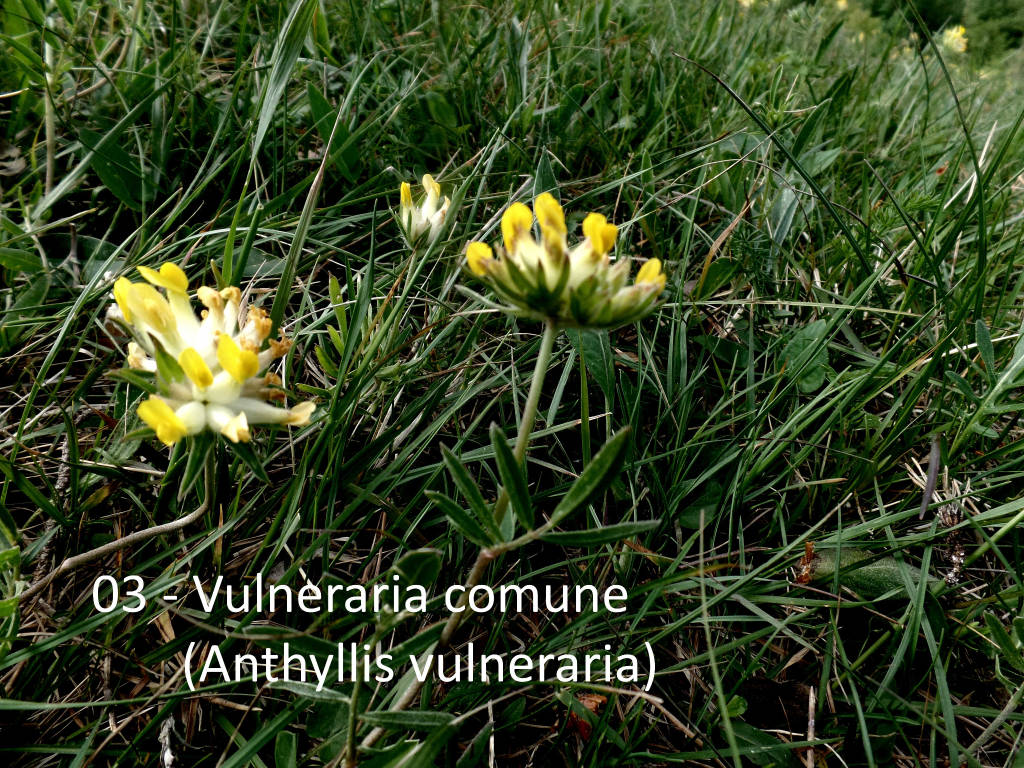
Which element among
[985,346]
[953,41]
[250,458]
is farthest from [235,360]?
[953,41]

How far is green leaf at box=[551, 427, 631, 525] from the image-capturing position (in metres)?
1.11

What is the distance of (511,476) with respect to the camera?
3.82ft

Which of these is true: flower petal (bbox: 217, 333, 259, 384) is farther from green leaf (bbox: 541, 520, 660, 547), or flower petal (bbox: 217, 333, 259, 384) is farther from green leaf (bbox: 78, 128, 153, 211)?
green leaf (bbox: 78, 128, 153, 211)

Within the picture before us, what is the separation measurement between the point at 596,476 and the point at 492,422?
0.26 m

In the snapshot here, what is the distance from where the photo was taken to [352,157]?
2297mm

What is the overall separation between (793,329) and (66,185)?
84.2 inches

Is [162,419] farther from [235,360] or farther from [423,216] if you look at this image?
[423,216]

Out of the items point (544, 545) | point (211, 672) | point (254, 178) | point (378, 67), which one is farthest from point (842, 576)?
point (378, 67)

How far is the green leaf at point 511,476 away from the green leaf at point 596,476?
2.7 inches

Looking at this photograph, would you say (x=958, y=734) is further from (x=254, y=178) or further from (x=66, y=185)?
(x=66, y=185)

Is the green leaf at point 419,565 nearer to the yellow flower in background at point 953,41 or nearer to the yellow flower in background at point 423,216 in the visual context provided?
the yellow flower in background at point 423,216

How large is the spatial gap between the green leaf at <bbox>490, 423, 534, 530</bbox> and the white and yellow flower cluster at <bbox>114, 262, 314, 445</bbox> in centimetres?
38

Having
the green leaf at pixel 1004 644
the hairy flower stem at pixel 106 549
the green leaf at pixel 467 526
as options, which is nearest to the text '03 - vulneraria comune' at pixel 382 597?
the hairy flower stem at pixel 106 549

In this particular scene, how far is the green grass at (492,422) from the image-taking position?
1.48m
